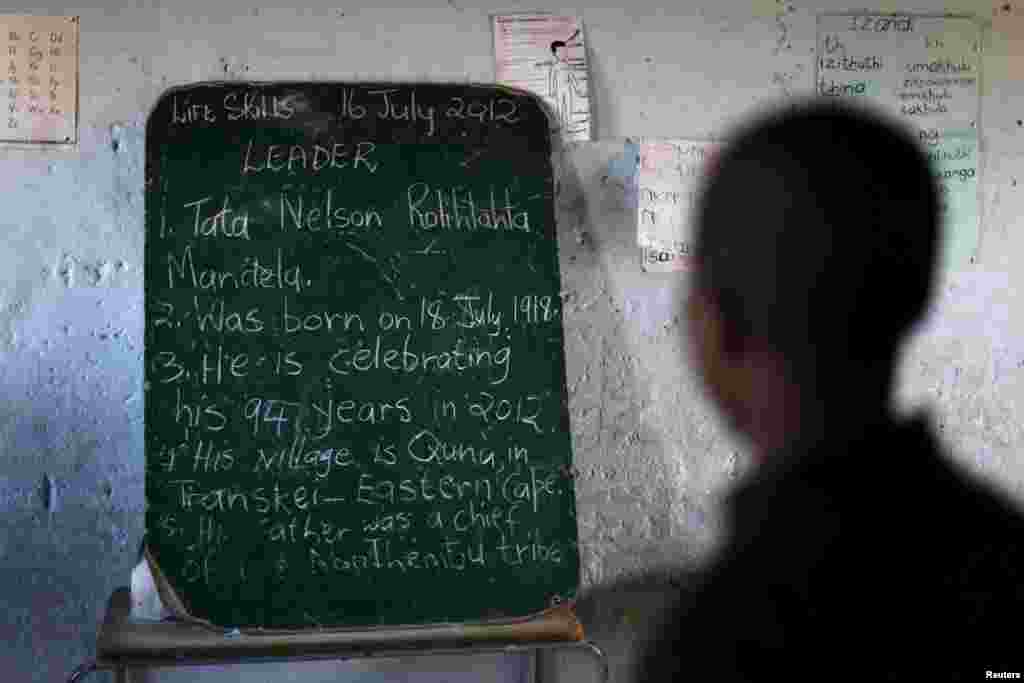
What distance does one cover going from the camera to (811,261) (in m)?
2.42

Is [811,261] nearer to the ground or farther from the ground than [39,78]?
nearer to the ground

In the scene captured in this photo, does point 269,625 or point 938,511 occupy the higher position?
point 938,511

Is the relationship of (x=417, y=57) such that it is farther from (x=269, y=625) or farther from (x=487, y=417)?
(x=269, y=625)

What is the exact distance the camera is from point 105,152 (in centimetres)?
221

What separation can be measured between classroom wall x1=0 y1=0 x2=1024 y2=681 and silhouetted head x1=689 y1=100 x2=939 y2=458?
0.07 meters

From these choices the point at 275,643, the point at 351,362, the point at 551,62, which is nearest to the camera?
the point at 275,643

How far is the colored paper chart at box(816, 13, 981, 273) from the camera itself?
2.40 metres

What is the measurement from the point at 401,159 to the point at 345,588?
88 cm

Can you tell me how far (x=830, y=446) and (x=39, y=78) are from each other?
6.23ft

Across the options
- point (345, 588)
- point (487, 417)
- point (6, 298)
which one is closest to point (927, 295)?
point (487, 417)

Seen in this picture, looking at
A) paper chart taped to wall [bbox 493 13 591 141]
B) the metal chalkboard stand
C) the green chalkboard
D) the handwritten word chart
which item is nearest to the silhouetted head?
paper chart taped to wall [bbox 493 13 591 141]


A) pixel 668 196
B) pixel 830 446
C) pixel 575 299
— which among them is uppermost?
Answer: pixel 668 196

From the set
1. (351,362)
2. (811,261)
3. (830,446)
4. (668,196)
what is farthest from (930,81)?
(351,362)

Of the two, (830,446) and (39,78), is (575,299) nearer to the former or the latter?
(830,446)
